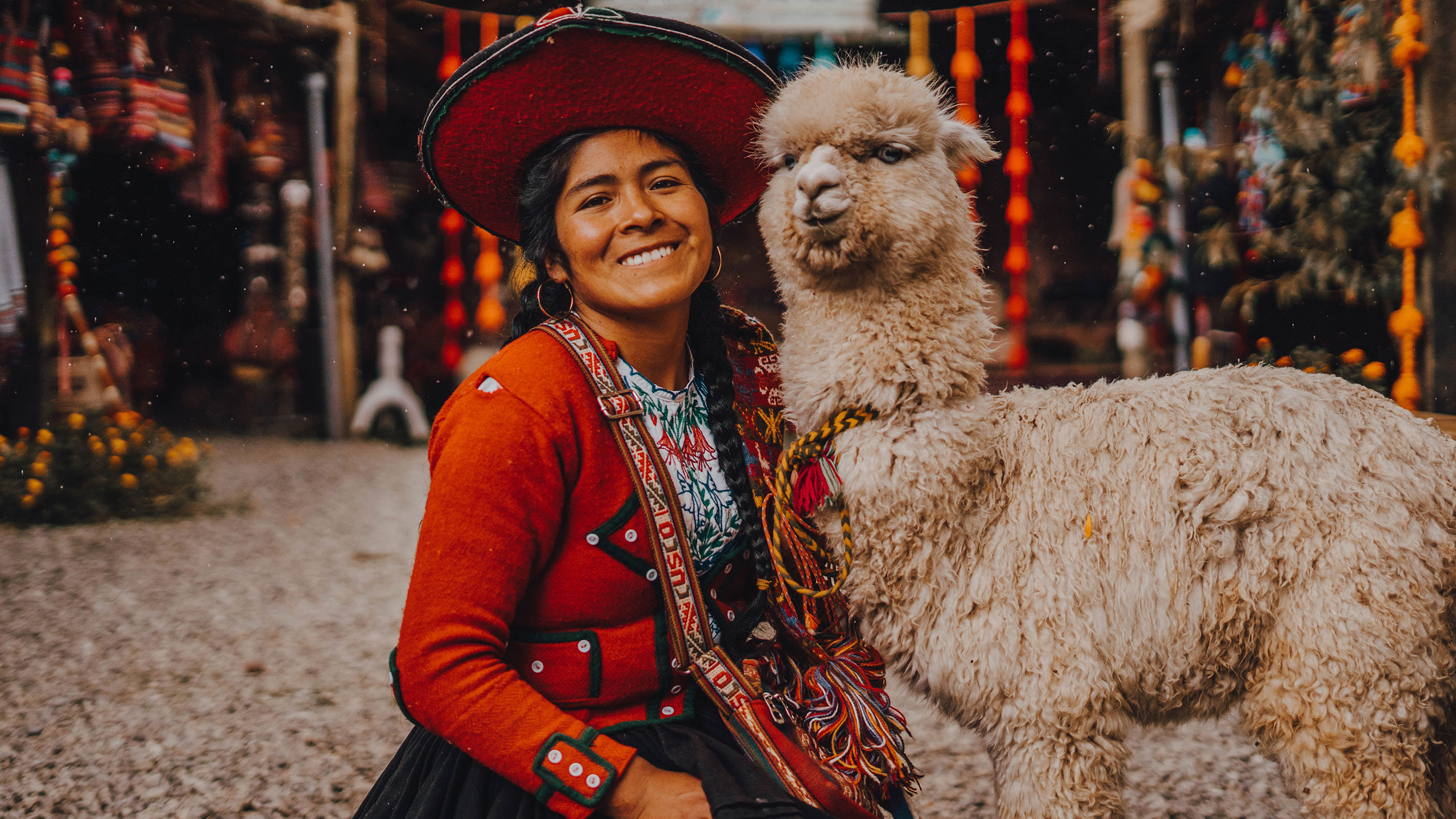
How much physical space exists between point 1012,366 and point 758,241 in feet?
4.33

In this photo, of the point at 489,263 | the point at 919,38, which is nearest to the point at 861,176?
the point at 919,38

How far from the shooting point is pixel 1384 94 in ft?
9.02

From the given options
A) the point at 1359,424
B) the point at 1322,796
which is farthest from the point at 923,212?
the point at 1322,796

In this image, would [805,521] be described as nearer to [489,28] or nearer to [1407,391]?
[1407,391]

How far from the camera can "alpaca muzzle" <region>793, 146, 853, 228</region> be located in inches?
46.4

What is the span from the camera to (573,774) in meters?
1.11

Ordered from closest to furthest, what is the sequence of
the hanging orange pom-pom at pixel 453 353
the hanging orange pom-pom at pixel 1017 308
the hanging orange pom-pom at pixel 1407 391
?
the hanging orange pom-pom at pixel 1407 391 < the hanging orange pom-pom at pixel 1017 308 < the hanging orange pom-pom at pixel 453 353

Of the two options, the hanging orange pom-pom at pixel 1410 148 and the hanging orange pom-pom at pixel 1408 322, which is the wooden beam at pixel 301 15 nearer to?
the hanging orange pom-pom at pixel 1410 148

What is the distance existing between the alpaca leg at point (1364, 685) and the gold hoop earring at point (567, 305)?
1.15 m

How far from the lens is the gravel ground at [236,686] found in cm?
228

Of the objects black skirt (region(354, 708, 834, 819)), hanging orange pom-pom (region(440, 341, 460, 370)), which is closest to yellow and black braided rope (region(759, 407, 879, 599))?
black skirt (region(354, 708, 834, 819))

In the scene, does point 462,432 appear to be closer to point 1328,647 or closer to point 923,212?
point 923,212

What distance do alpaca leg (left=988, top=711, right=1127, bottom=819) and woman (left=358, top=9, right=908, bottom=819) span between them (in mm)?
302

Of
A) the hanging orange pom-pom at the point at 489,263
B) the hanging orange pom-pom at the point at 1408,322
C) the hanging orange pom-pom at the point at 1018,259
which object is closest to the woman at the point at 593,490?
the hanging orange pom-pom at the point at 1408,322
